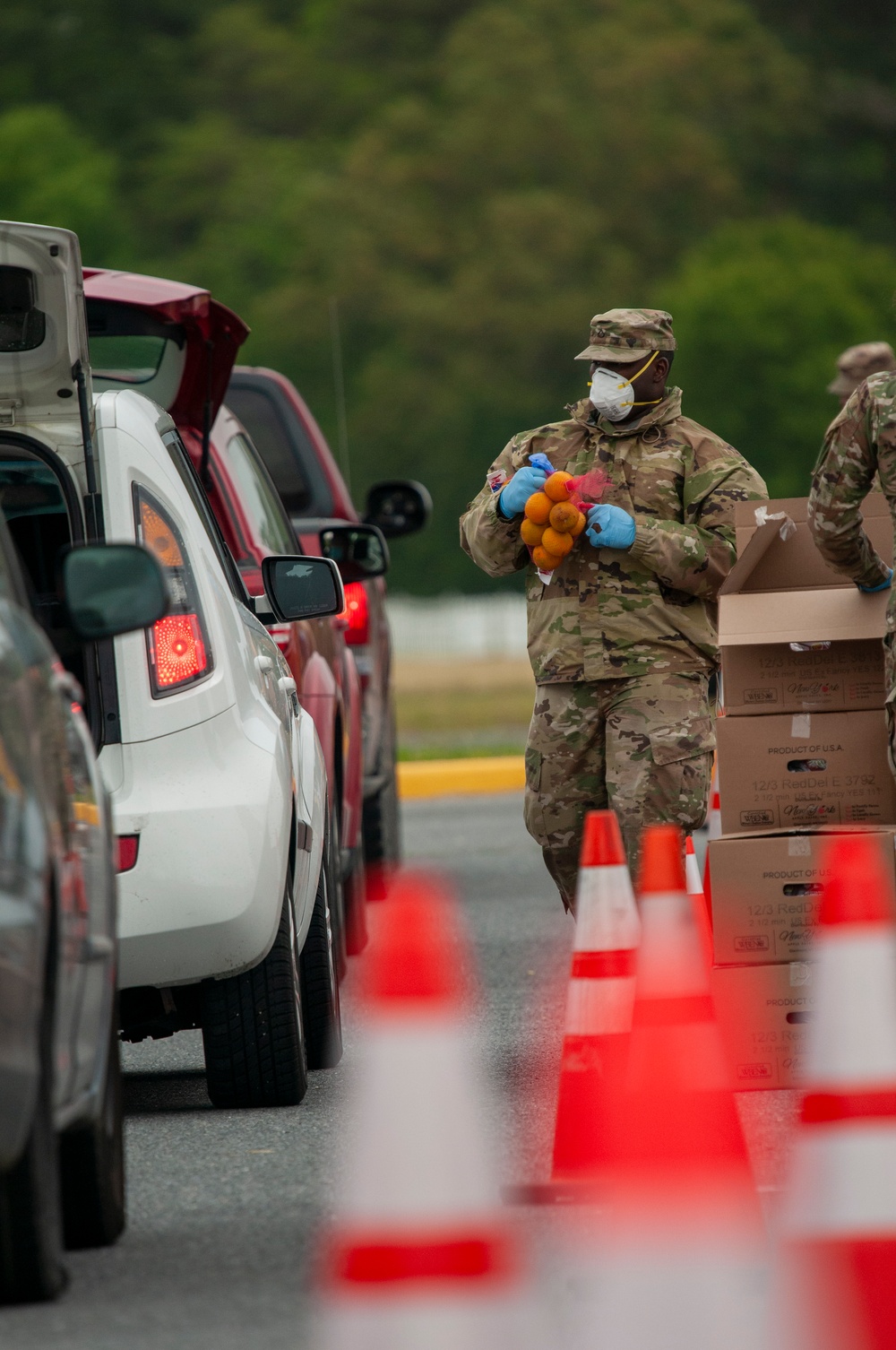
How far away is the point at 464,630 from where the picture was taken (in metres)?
57.8

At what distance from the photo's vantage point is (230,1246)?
15.0ft

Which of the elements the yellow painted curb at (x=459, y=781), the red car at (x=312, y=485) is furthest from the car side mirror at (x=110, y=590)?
the yellow painted curb at (x=459, y=781)

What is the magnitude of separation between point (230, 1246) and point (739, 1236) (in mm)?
1407

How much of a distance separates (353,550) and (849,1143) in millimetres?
6180

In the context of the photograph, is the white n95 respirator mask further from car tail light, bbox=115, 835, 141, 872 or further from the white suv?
car tail light, bbox=115, 835, 141, 872

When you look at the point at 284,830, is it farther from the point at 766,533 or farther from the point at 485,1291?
the point at 485,1291

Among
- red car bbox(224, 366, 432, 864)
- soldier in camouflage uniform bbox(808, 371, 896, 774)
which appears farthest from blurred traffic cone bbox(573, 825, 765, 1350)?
red car bbox(224, 366, 432, 864)

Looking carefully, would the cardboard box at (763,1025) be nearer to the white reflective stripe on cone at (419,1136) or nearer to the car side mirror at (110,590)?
the car side mirror at (110,590)

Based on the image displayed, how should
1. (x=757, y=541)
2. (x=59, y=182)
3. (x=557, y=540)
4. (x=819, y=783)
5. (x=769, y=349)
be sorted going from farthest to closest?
(x=59, y=182) < (x=769, y=349) < (x=557, y=540) < (x=757, y=541) < (x=819, y=783)

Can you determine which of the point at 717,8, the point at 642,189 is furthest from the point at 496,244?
the point at 717,8

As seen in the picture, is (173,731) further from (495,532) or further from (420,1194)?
(420,1194)

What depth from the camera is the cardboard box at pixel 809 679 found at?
249 inches

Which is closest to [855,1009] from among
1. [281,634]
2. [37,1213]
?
[37,1213]

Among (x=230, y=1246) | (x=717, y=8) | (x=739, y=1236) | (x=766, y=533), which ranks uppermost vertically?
(x=717, y=8)
